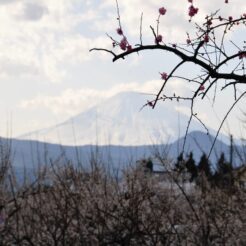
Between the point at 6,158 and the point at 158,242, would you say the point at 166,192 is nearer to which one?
the point at 158,242

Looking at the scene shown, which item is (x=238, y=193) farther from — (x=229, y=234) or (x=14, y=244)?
(x=14, y=244)

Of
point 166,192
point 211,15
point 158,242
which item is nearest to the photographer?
point 211,15

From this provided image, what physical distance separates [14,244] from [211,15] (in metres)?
9.10

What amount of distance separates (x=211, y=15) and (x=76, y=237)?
8.62m

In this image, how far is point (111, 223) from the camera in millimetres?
11953

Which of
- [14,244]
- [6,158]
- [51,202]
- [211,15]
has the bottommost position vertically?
[14,244]

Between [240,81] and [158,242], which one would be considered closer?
[240,81]

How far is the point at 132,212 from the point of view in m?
11.6

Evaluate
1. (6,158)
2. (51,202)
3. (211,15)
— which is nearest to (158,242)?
(51,202)

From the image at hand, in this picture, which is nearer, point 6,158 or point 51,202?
point 6,158

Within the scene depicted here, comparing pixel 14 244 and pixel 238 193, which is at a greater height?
pixel 238 193

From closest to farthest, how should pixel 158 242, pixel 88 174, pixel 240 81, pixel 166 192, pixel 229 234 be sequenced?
pixel 240 81, pixel 158 242, pixel 229 234, pixel 88 174, pixel 166 192

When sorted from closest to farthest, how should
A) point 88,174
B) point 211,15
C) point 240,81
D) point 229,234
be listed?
point 240,81, point 211,15, point 229,234, point 88,174

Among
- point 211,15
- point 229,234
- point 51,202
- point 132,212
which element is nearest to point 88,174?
point 51,202
